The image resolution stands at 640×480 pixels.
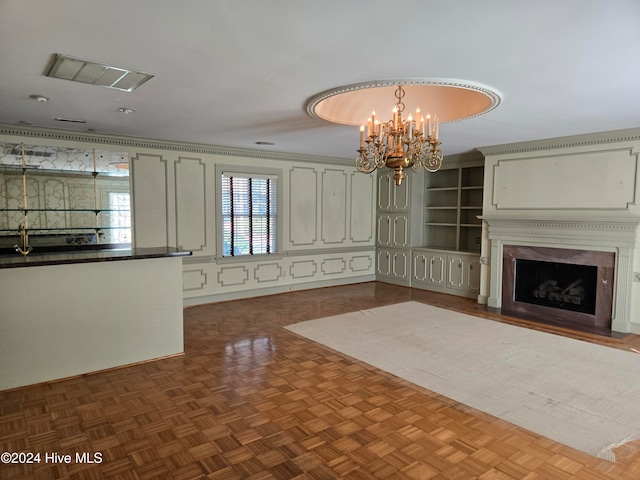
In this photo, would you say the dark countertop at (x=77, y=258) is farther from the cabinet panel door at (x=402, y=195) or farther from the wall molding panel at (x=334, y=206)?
the cabinet panel door at (x=402, y=195)

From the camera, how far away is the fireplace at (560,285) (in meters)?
4.13

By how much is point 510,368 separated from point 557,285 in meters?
2.12

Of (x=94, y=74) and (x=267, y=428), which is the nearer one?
(x=267, y=428)

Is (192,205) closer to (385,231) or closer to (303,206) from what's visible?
(303,206)

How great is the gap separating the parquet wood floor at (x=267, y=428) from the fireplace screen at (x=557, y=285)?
2.69 m

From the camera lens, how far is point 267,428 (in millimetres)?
2158

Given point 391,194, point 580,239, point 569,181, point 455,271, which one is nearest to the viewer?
point 580,239

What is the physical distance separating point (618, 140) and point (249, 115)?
3642 millimetres

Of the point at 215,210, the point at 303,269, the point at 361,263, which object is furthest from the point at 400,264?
the point at 215,210

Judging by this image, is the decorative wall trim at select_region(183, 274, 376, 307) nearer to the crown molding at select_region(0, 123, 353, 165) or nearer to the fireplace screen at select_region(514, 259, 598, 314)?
the crown molding at select_region(0, 123, 353, 165)

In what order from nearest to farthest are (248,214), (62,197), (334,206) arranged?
(62,197) < (248,214) < (334,206)

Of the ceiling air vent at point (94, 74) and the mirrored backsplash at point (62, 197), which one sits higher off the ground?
the ceiling air vent at point (94, 74)

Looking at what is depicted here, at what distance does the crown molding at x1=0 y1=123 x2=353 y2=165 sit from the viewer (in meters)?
3.88

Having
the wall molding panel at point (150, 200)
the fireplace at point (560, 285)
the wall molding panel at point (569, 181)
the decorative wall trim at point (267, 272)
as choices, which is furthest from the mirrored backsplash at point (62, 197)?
the fireplace at point (560, 285)
